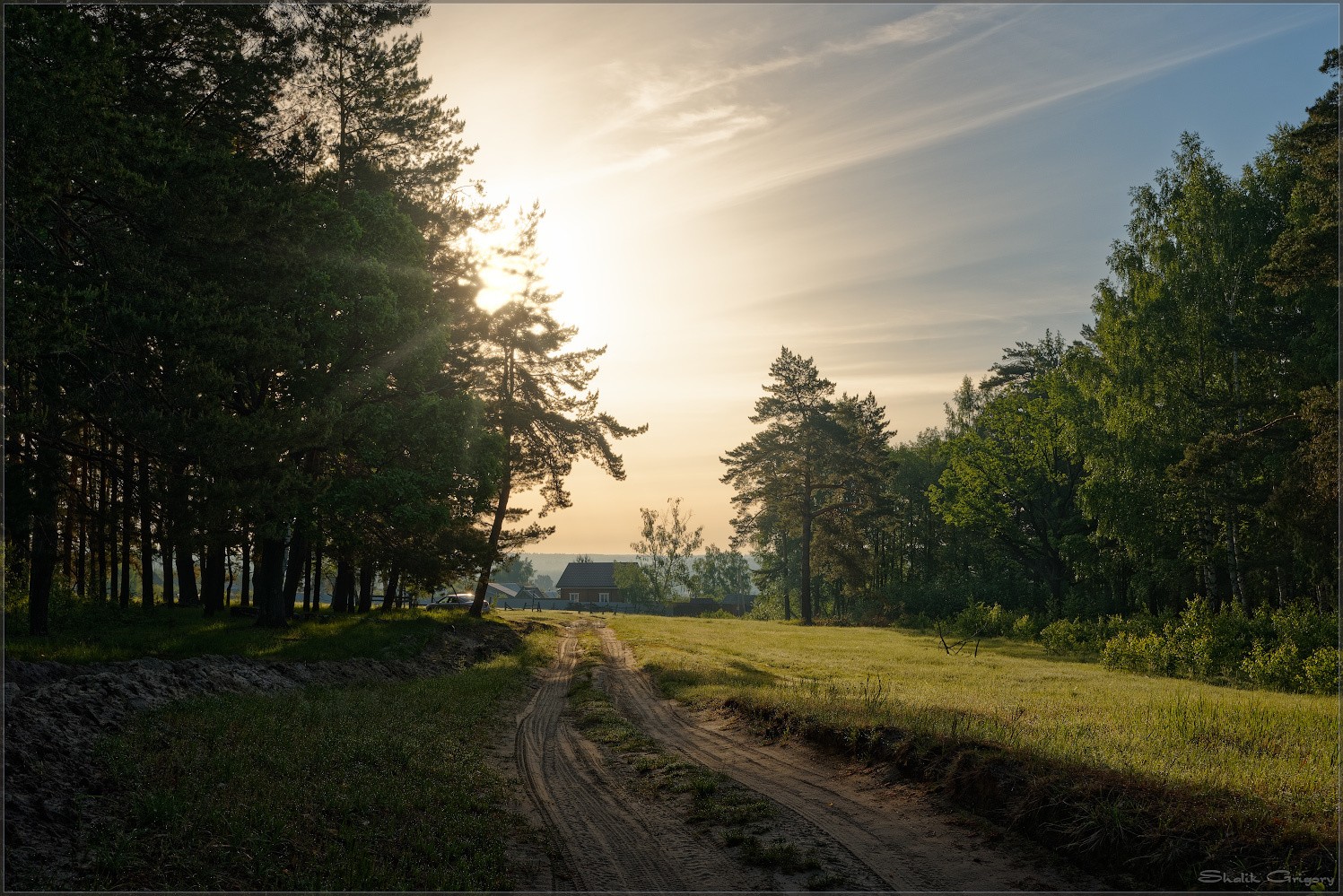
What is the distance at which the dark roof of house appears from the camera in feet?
412

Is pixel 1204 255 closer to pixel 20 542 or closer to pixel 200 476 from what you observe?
pixel 200 476

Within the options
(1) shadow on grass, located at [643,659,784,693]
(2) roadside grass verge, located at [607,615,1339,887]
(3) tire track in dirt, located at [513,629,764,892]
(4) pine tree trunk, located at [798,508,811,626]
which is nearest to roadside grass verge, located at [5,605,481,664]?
(1) shadow on grass, located at [643,659,784,693]

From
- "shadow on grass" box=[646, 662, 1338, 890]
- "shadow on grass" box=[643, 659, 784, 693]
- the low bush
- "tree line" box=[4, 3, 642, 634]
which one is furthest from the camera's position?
the low bush

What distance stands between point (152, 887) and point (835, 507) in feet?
177

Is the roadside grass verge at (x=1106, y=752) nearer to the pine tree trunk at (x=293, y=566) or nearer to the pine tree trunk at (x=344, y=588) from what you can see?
the pine tree trunk at (x=293, y=566)

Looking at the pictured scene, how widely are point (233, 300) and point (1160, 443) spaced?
116 ft

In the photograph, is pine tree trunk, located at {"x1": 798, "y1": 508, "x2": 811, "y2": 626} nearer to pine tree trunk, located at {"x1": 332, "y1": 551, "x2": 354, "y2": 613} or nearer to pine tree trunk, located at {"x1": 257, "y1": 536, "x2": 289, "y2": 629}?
pine tree trunk, located at {"x1": 332, "y1": 551, "x2": 354, "y2": 613}

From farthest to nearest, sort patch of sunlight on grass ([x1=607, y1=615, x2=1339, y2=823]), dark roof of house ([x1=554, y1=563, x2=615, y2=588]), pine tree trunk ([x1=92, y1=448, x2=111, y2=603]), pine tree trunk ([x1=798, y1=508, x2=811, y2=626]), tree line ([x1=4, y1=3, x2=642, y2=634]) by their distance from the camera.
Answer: dark roof of house ([x1=554, y1=563, x2=615, y2=588])
pine tree trunk ([x1=798, y1=508, x2=811, y2=626])
pine tree trunk ([x1=92, y1=448, x2=111, y2=603])
tree line ([x1=4, y1=3, x2=642, y2=634])
patch of sunlight on grass ([x1=607, y1=615, x2=1339, y2=823])

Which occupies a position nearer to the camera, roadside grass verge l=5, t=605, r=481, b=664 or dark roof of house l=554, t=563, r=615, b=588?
roadside grass verge l=5, t=605, r=481, b=664

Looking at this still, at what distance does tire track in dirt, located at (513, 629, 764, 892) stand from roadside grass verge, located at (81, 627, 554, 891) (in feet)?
2.41

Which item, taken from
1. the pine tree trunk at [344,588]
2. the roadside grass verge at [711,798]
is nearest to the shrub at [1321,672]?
the roadside grass verge at [711,798]

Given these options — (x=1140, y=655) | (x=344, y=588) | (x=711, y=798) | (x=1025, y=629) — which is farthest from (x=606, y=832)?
(x=1025, y=629)

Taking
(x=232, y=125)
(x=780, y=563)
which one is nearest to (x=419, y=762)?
(x=232, y=125)

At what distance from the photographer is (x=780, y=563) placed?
85.2 metres
